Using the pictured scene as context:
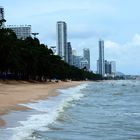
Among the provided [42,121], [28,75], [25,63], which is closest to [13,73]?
[25,63]

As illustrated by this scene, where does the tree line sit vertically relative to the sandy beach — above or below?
above

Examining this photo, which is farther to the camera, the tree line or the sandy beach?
the tree line

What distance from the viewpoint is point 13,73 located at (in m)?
104

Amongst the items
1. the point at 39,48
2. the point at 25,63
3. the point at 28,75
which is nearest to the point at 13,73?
the point at 25,63

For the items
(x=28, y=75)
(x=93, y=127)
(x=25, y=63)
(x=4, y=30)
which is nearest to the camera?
(x=93, y=127)

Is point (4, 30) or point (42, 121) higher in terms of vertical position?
point (4, 30)

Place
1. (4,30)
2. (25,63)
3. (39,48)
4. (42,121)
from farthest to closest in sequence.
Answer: (39,48)
(25,63)
(4,30)
(42,121)

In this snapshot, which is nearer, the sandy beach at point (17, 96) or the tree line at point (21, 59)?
the sandy beach at point (17, 96)

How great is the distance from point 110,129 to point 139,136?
1988 mm

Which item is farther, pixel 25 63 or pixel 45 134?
pixel 25 63

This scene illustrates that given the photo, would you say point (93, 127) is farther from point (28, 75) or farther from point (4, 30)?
point (28, 75)

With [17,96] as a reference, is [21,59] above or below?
above

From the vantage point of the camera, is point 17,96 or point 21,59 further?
point 21,59

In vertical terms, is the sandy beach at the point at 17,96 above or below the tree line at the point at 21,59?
below
